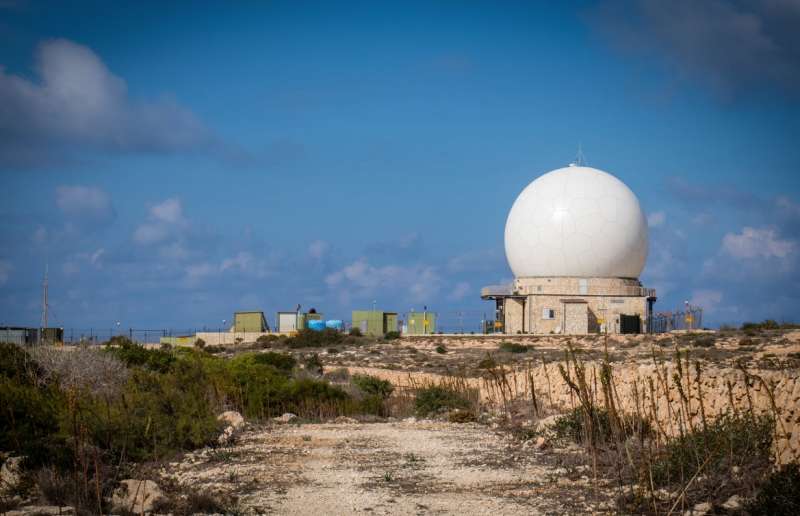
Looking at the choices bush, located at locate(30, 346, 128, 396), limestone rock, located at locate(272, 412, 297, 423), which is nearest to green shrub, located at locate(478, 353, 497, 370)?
limestone rock, located at locate(272, 412, 297, 423)

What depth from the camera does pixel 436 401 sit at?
18.0 metres

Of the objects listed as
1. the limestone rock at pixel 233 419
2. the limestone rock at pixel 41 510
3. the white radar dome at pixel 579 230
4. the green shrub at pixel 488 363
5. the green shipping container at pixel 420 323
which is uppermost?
the white radar dome at pixel 579 230

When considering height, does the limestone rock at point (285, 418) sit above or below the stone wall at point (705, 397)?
below

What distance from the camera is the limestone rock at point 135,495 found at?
758cm

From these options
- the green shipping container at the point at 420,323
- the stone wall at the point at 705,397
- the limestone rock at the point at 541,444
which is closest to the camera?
→ the stone wall at the point at 705,397

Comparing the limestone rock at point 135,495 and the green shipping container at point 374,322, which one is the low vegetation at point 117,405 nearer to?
the limestone rock at point 135,495

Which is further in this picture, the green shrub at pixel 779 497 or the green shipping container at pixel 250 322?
the green shipping container at pixel 250 322

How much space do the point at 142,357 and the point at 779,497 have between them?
51.6 ft

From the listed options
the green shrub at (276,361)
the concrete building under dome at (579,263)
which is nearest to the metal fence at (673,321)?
the concrete building under dome at (579,263)

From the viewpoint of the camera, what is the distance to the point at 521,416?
15516mm

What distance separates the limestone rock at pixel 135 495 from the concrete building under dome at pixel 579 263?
38620 millimetres

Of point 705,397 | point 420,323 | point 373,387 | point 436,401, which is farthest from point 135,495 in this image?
point 420,323

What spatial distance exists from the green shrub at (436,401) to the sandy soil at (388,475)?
12.7 feet

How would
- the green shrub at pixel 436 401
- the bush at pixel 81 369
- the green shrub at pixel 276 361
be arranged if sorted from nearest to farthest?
the bush at pixel 81 369 → the green shrub at pixel 436 401 → the green shrub at pixel 276 361
